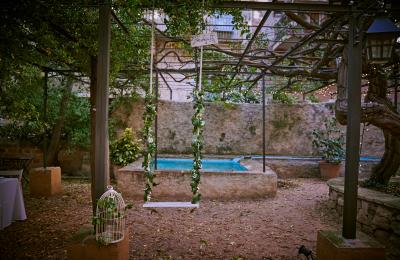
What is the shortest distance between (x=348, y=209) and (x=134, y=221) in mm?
3473

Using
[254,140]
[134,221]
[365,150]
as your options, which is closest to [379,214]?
[134,221]

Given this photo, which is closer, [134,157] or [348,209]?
[348,209]

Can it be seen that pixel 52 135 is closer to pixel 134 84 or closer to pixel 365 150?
pixel 134 84

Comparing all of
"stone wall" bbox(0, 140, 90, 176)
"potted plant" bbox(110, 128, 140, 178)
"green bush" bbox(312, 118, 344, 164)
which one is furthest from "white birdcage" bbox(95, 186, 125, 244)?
"green bush" bbox(312, 118, 344, 164)

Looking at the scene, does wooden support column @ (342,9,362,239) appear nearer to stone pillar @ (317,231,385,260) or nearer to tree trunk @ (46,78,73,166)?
stone pillar @ (317,231,385,260)

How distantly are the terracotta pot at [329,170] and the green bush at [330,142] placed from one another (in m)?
0.13

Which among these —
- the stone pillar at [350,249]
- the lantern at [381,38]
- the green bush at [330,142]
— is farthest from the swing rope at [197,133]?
the green bush at [330,142]

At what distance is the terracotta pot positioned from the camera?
29.2 feet

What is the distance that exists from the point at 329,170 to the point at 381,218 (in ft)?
15.9

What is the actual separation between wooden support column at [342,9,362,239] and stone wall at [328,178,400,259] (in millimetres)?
1555

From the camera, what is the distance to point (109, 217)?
2689 millimetres

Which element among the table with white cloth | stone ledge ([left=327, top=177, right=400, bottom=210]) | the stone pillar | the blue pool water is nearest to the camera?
the stone pillar

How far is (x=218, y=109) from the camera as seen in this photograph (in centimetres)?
1064

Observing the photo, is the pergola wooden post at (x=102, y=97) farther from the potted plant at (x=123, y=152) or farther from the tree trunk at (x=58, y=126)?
the tree trunk at (x=58, y=126)
